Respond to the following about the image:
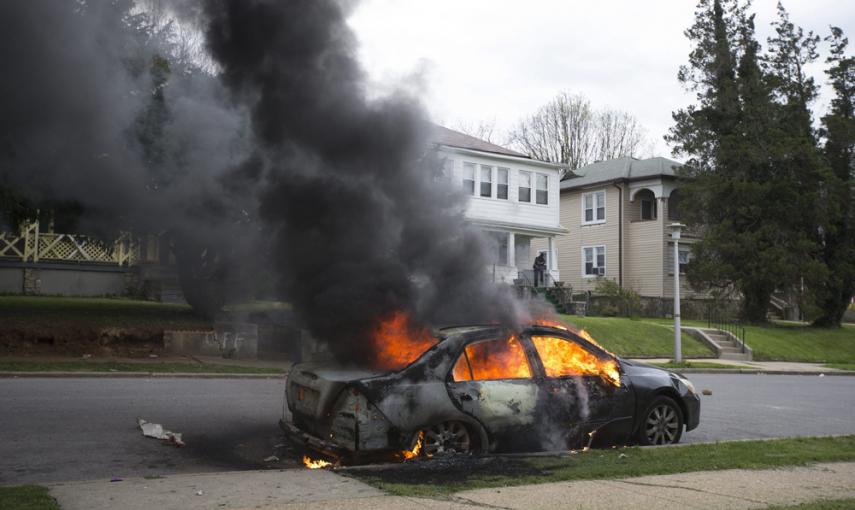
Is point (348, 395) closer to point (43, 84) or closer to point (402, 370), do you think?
point (402, 370)

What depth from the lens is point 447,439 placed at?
665 cm

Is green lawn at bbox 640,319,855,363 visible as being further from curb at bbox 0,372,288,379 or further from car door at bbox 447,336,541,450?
car door at bbox 447,336,541,450

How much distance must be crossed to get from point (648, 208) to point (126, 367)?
101 ft

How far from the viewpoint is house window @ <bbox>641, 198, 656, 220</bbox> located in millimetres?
39031

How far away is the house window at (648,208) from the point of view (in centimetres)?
3903

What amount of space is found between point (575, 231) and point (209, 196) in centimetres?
3025

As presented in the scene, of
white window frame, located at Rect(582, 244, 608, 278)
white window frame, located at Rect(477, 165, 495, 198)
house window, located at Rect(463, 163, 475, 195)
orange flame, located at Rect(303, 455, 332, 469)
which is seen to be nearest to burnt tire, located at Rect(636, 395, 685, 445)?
orange flame, located at Rect(303, 455, 332, 469)

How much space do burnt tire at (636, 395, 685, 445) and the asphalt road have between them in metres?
1.04

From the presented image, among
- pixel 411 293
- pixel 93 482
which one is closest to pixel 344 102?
pixel 411 293

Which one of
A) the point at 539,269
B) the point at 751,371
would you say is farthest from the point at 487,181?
the point at 751,371

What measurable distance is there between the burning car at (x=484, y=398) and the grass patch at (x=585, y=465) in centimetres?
25

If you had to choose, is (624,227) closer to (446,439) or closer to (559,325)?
(559,325)

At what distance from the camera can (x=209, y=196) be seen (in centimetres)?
1330

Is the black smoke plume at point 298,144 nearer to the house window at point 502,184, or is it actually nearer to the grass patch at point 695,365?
the grass patch at point 695,365
